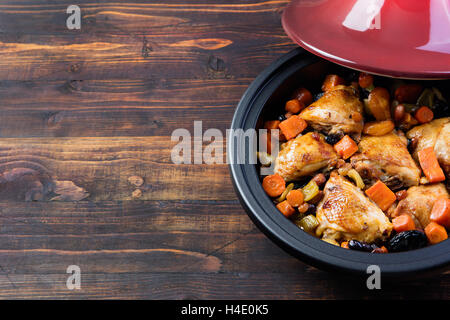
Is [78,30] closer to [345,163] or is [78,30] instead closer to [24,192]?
[24,192]

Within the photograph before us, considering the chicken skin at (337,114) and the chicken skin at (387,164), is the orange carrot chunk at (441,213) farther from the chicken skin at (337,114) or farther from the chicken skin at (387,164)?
the chicken skin at (337,114)

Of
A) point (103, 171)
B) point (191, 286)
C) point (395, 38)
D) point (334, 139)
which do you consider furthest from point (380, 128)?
point (103, 171)

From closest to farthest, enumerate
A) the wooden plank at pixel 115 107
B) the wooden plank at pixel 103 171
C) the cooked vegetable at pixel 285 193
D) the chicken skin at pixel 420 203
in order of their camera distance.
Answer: the chicken skin at pixel 420 203 → the cooked vegetable at pixel 285 193 → the wooden plank at pixel 103 171 → the wooden plank at pixel 115 107

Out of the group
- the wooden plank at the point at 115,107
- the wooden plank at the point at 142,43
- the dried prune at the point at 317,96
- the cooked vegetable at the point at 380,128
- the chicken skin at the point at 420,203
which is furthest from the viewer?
the wooden plank at the point at 142,43

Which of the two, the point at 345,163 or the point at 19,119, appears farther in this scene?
the point at 19,119

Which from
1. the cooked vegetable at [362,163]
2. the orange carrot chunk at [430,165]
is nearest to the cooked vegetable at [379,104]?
the cooked vegetable at [362,163]

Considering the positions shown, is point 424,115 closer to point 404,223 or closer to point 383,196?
point 383,196
